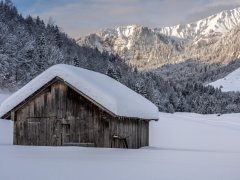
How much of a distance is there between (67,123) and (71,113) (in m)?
0.62

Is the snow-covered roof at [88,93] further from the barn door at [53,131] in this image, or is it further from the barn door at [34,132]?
the barn door at [53,131]

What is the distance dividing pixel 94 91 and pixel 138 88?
222ft

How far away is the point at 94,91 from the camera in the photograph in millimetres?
22812

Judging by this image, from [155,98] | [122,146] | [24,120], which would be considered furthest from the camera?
[155,98]

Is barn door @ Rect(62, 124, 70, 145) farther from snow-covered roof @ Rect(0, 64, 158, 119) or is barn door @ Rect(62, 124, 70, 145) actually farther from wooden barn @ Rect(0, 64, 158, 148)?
snow-covered roof @ Rect(0, 64, 158, 119)

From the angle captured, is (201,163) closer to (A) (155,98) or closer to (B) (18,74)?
(B) (18,74)

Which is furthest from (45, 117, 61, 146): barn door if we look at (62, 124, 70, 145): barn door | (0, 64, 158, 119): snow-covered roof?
(0, 64, 158, 119): snow-covered roof

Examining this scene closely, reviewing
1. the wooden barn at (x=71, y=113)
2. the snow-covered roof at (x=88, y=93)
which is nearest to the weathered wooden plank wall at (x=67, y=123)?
the wooden barn at (x=71, y=113)

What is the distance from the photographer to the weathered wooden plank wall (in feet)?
79.7

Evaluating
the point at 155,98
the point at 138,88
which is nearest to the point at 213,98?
the point at 155,98

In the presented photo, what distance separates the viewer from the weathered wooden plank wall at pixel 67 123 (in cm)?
2430

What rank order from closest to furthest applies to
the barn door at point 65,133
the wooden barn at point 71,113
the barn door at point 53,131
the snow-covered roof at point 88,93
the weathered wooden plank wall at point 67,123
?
the snow-covered roof at point 88,93 < the wooden barn at point 71,113 < the weathered wooden plank wall at point 67,123 < the barn door at point 65,133 < the barn door at point 53,131

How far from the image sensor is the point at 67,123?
25266mm

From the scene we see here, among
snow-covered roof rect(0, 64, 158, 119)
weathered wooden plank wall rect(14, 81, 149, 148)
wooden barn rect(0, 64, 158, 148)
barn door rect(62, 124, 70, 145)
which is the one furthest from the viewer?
barn door rect(62, 124, 70, 145)
